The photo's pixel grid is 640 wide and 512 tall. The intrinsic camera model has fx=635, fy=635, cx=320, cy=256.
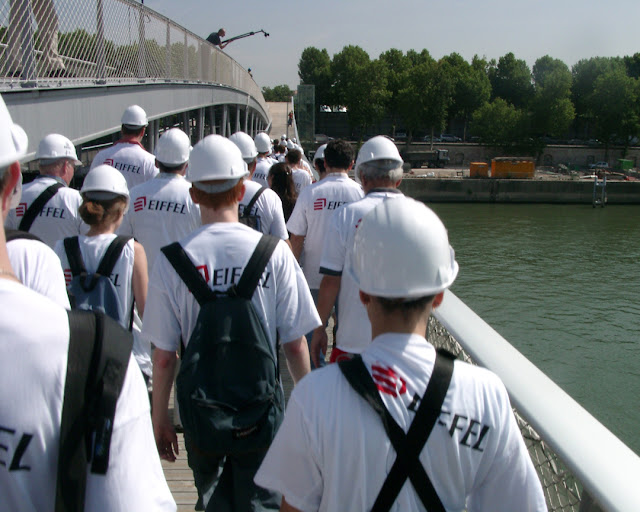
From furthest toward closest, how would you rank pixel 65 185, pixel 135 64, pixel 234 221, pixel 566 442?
pixel 135 64
pixel 65 185
pixel 234 221
pixel 566 442

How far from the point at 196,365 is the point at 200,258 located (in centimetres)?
41

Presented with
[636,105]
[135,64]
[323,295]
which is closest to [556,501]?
[323,295]

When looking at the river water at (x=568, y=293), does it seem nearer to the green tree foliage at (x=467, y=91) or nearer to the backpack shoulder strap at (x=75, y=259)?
the backpack shoulder strap at (x=75, y=259)

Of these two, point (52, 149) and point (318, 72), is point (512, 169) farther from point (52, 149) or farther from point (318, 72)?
point (52, 149)

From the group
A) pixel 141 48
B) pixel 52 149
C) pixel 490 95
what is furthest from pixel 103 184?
pixel 490 95

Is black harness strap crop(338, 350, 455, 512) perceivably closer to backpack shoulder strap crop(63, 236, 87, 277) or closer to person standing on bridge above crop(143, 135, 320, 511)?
person standing on bridge above crop(143, 135, 320, 511)

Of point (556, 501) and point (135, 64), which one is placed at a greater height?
point (135, 64)

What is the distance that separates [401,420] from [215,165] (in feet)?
4.64

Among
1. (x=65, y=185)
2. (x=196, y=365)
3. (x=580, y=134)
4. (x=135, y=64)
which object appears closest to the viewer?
(x=196, y=365)

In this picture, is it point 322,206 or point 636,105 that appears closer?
point 322,206

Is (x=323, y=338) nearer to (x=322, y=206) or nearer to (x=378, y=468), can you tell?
(x=322, y=206)

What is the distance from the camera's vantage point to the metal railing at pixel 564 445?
62.0 inches

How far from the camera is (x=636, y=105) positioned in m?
77.6

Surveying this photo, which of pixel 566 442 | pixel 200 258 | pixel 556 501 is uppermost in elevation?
pixel 200 258
